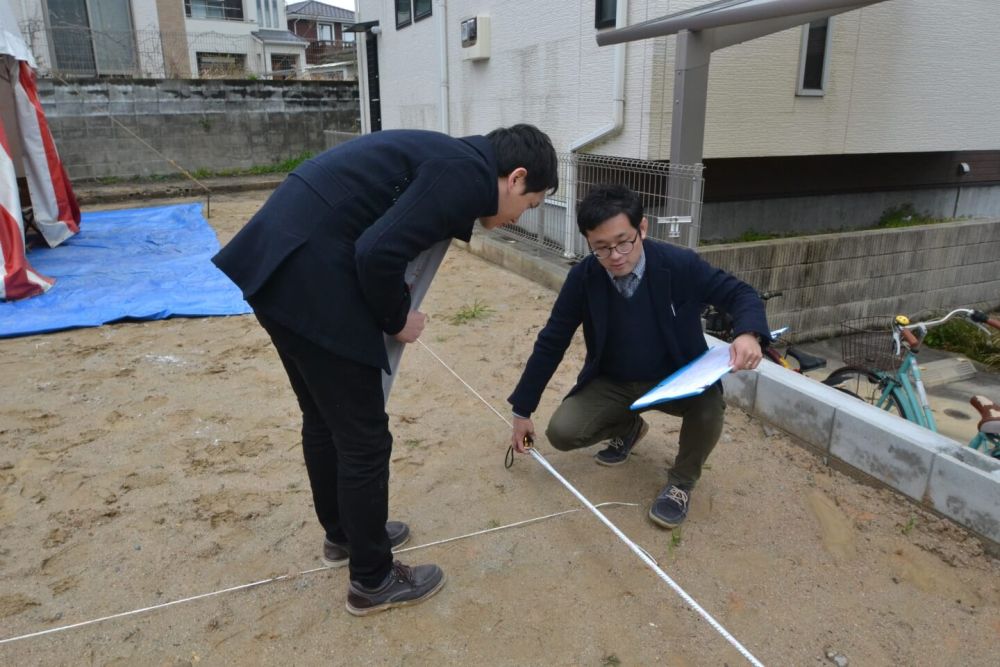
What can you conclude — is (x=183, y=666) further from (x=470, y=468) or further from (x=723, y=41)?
(x=723, y=41)

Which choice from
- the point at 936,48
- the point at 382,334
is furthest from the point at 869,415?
the point at 936,48

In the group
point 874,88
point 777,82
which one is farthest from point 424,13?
point 874,88

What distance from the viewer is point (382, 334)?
65.5 inches

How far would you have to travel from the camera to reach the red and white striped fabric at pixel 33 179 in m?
5.27

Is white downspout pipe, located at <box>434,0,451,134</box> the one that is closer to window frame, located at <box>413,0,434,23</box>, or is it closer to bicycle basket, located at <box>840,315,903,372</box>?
window frame, located at <box>413,0,434,23</box>

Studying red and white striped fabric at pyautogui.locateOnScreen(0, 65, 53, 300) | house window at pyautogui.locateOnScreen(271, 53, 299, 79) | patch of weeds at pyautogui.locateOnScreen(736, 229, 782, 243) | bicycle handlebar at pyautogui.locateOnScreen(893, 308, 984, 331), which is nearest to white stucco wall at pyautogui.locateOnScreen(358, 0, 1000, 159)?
patch of weeds at pyautogui.locateOnScreen(736, 229, 782, 243)

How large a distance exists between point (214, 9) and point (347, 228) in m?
18.7

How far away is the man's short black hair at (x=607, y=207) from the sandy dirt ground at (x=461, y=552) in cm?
105

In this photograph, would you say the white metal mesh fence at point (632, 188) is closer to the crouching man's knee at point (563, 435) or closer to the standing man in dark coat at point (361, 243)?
the crouching man's knee at point (563, 435)

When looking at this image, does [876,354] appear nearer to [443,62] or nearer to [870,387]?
[870,387]

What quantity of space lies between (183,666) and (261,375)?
2.16 metres

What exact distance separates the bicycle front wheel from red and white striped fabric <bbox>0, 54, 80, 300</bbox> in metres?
5.76

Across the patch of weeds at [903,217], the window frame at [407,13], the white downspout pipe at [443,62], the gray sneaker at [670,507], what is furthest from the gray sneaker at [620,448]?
the window frame at [407,13]

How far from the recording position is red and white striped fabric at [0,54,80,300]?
527cm
